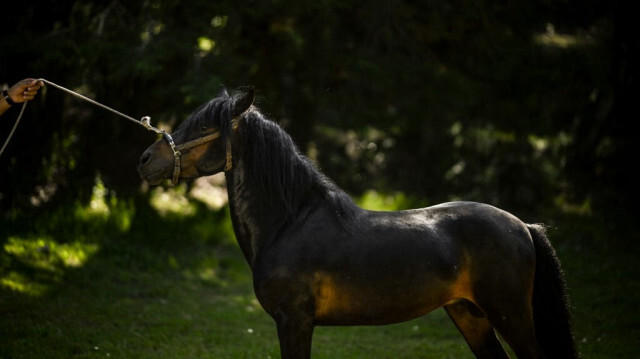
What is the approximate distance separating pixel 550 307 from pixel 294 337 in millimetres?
1694

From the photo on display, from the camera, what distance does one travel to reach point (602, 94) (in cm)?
1038

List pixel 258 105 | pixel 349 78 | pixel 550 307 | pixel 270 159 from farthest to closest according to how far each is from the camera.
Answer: pixel 349 78, pixel 258 105, pixel 550 307, pixel 270 159

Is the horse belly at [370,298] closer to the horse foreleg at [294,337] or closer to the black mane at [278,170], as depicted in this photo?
the horse foreleg at [294,337]

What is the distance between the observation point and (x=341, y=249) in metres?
3.57

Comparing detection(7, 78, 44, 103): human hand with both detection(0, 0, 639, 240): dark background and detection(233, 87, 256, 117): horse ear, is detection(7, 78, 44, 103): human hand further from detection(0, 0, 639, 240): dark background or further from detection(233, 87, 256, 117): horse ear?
detection(0, 0, 639, 240): dark background

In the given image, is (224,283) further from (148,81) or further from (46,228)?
(148,81)

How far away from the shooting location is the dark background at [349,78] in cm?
800

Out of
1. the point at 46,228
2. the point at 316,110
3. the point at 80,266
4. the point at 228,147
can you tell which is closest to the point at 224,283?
the point at 80,266

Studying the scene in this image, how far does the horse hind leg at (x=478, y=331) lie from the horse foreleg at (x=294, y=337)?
113 centimetres

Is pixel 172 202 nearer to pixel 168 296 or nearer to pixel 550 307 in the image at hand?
pixel 168 296

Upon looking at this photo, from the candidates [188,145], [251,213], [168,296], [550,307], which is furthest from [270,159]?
[168,296]

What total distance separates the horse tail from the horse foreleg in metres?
1.54

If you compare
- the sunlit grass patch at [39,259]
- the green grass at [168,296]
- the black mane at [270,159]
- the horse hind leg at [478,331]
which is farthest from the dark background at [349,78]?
the horse hind leg at [478,331]

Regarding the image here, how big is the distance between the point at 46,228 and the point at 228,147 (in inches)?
222
